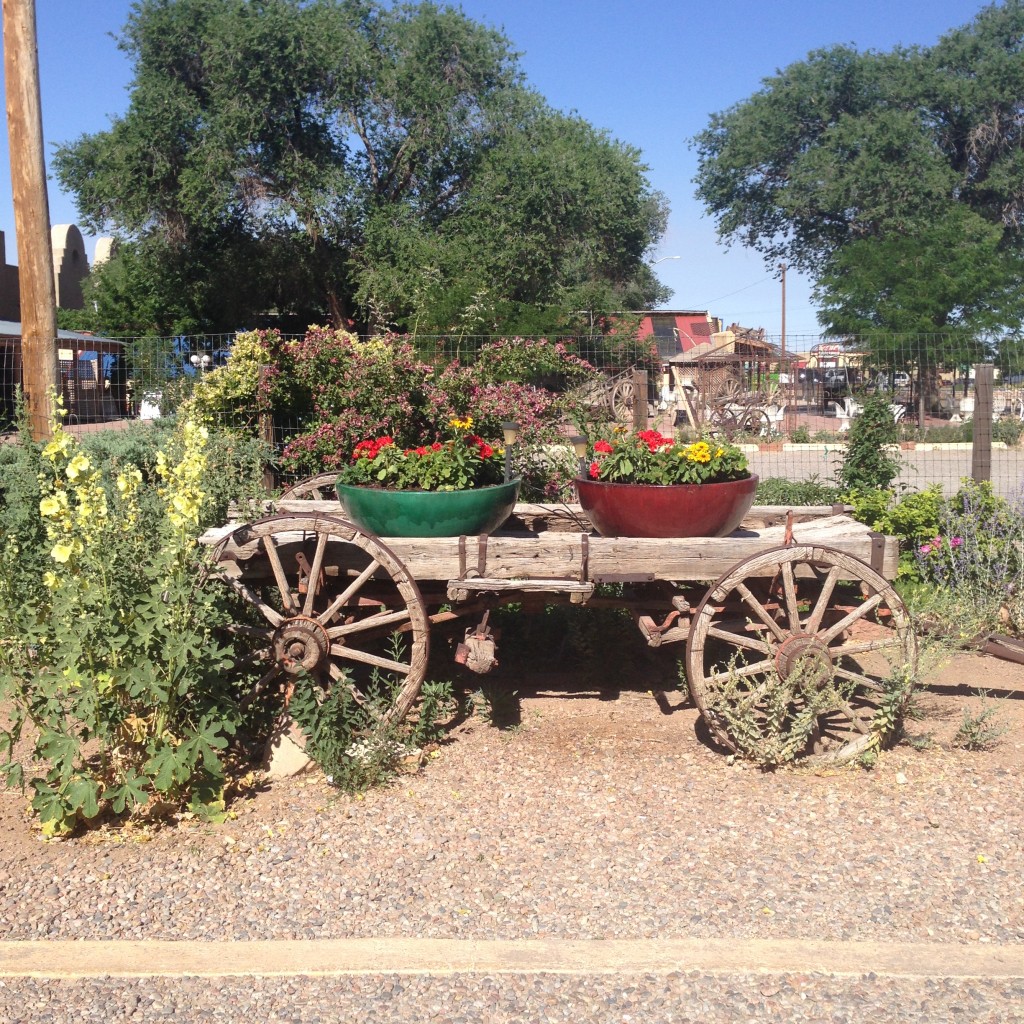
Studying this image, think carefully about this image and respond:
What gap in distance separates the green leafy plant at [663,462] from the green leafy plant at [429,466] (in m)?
0.50

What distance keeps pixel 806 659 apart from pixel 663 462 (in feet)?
3.33

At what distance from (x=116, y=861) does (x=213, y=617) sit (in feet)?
2.92

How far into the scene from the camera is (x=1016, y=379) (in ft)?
63.1

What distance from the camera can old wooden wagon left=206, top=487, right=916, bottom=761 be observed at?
4.29 m

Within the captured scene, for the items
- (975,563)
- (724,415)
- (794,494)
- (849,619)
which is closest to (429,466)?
(849,619)

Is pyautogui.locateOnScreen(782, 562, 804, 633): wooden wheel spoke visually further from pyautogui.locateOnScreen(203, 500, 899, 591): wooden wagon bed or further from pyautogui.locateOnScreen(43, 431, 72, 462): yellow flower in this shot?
pyautogui.locateOnScreen(43, 431, 72, 462): yellow flower

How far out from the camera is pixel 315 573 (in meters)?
4.31

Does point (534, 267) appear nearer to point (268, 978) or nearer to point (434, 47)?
A: point (434, 47)

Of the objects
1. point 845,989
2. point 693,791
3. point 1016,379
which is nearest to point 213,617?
point 693,791

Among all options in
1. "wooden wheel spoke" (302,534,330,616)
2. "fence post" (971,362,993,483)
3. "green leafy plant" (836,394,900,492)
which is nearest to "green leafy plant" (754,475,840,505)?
"green leafy plant" (836,394,900,492)

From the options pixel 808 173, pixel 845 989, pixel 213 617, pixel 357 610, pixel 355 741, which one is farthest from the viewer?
pixel 808 173

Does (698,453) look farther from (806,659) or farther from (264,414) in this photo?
(264,414)

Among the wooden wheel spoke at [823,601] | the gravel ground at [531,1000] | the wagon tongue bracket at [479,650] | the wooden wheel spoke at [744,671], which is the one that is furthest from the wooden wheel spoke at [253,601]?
the wooden wheel spoke at [823,601]

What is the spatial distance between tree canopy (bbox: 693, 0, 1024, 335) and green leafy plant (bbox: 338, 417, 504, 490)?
81.6ft
